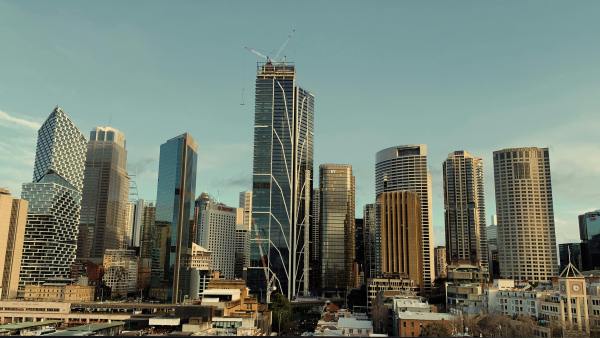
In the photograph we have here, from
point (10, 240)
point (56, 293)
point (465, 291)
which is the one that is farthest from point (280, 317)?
point (10, 240)

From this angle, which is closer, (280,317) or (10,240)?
(280,317)

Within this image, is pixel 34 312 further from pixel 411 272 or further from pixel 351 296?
pixel 411 272

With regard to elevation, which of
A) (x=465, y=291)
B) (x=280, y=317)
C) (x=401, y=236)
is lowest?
(x=280, y=317)

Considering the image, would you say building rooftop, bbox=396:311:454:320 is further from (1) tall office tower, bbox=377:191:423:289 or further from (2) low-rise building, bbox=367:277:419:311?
(1) tall office tower, bbox=377:191:423:289

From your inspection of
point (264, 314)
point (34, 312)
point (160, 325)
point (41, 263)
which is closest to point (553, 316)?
point (264, 314)

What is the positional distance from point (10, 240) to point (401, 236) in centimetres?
14120

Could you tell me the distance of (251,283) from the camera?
650ft

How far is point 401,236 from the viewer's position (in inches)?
7510

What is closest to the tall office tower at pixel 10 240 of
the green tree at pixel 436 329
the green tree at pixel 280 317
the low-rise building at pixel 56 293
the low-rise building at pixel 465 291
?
the low-rise building at pixel 56 293

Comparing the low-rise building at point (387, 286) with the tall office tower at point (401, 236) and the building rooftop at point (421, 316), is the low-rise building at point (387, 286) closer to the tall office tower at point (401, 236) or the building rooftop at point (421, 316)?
the tall office tower at point (401, 236)

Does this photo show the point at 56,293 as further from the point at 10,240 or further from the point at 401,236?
the point at 401,236

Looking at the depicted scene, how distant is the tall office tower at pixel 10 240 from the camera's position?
543ft

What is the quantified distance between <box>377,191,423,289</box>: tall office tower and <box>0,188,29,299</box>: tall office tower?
131252 millimetres

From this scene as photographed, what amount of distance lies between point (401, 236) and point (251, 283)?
205 ft
